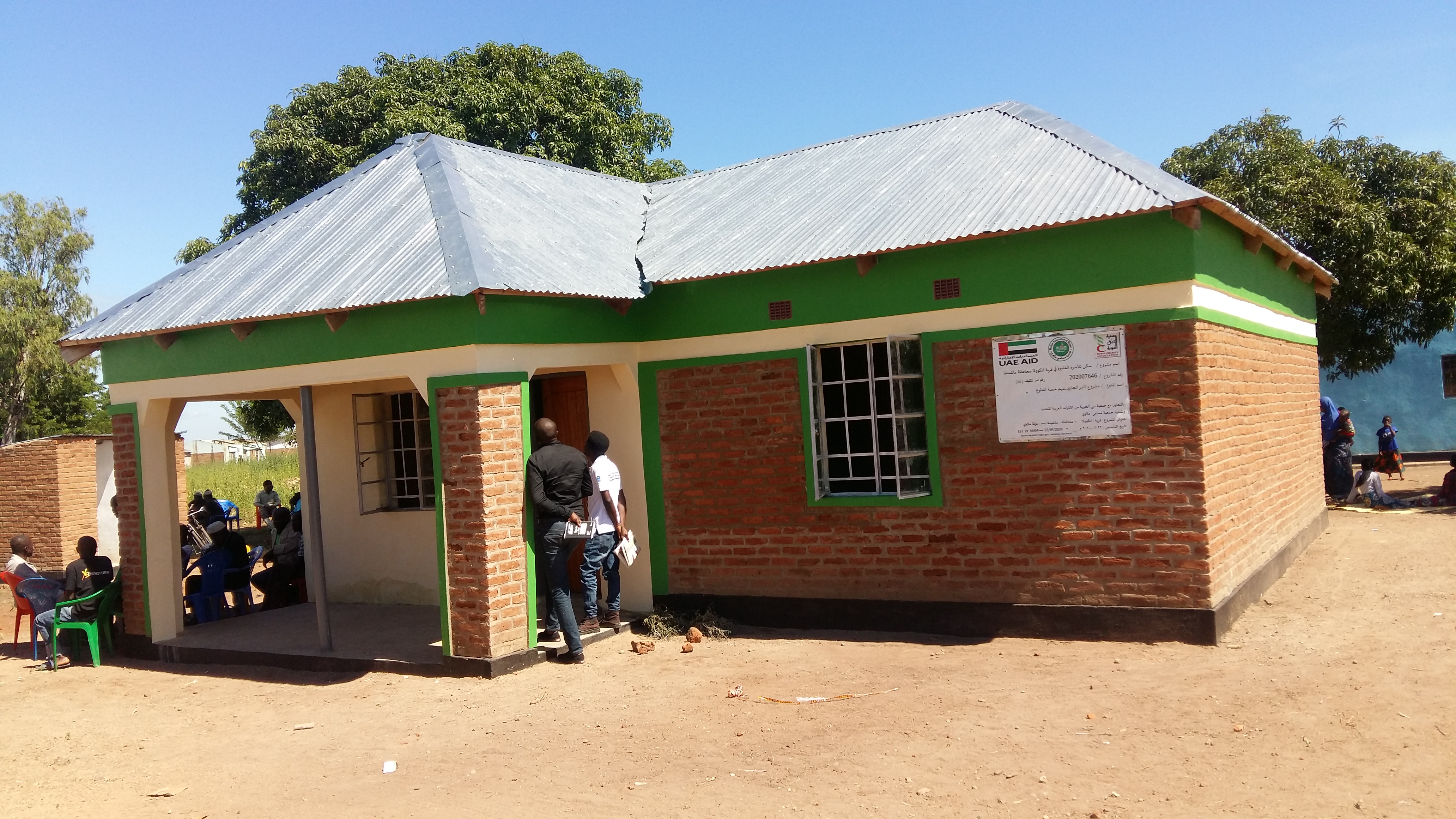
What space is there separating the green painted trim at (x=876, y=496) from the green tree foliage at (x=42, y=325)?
2913 centimetres

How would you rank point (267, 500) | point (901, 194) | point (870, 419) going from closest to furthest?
point (870, 419), point (901, 194), point (267, 500)

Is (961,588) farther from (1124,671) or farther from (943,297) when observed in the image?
(943,297)

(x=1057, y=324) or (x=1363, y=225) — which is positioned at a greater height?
(x=1363, y=225)

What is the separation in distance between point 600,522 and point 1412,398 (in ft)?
74.0

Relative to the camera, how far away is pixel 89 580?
10.0m

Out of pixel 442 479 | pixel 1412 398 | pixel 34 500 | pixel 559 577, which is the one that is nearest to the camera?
pixel 442 479

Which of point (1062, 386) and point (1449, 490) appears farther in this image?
point (1449, 490)

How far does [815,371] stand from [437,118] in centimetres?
1238

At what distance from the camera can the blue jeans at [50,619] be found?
9805 millimetres

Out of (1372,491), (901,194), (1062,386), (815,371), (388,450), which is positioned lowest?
(1372,491)

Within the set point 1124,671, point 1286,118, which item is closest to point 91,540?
point 1124,671

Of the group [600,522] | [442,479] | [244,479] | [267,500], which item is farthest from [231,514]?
Result: [600,522]

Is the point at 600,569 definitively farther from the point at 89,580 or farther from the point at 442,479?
the point at 89,580

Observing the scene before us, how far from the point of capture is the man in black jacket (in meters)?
7.95
